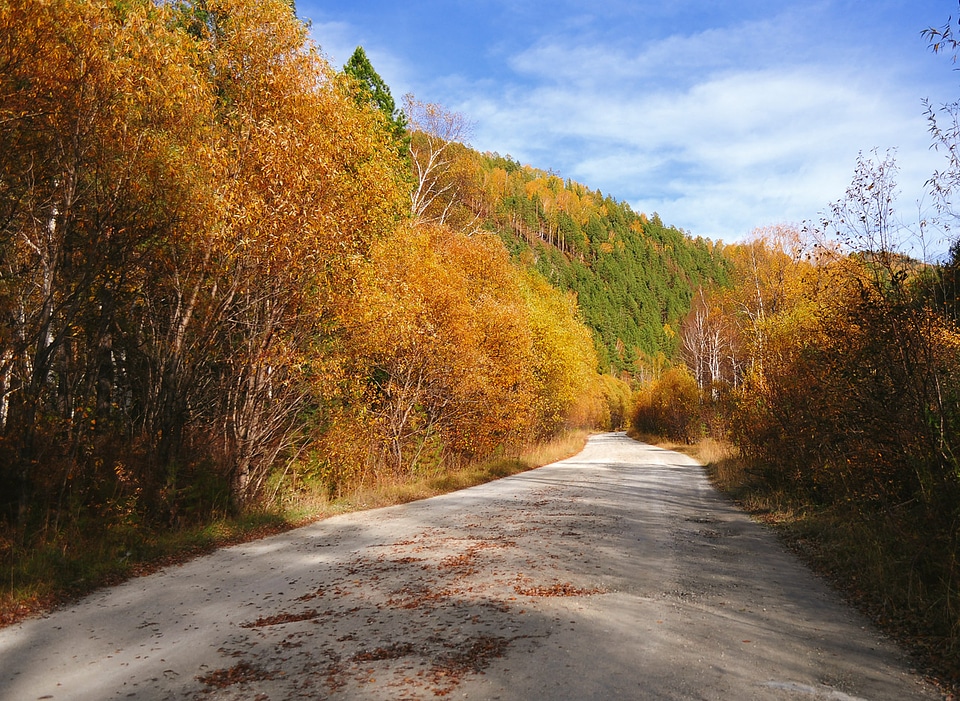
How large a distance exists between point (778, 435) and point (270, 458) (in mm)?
9892

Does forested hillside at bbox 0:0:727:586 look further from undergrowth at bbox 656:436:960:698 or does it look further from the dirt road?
undergrowth at bbox 656:436:960:698

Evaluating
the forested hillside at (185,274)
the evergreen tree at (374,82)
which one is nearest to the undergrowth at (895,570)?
the forested hillside at (185,274)

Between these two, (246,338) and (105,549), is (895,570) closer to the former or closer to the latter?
(105,549)

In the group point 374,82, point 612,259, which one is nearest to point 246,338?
point 374,82

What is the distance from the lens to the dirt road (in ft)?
13.2

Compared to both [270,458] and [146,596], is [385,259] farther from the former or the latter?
[146,596]

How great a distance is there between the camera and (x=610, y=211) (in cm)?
16588

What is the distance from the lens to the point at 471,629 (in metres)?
5.05

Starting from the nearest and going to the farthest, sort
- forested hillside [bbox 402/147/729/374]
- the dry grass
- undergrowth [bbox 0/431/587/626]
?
undergrowth [bbox 0/431/587/626] < the dry grass < forested hillside [bbox 402/147/729/374]

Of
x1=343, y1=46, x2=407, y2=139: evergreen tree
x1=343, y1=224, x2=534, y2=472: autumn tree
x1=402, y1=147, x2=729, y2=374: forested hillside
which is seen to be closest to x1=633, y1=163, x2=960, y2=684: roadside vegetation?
x1=343, y1=224, x2=534, y2=472: autumn tree

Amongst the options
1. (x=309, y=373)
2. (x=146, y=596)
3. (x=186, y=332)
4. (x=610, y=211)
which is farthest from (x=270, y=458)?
(x=610, y=211)

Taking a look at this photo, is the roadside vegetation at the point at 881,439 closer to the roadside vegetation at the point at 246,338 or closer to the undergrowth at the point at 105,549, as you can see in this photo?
the roadside vegetation at the point at 246,338

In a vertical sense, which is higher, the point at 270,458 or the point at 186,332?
the point at 186,332

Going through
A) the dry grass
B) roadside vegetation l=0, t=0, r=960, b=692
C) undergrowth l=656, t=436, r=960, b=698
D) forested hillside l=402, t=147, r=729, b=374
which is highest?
forested hillside l=402, t=147, r=729, b=374
